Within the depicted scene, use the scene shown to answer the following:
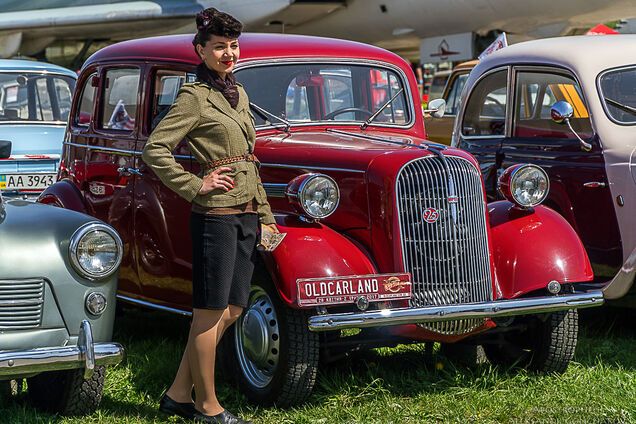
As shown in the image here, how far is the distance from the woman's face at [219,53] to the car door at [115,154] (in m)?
1.60

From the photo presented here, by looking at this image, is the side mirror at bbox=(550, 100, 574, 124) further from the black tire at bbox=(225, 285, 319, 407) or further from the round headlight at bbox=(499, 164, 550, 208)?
the black tire at bbox=(225, 285, 319, 407)

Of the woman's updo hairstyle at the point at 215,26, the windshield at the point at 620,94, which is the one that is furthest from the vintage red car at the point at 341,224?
the windshield at the point at 620,94

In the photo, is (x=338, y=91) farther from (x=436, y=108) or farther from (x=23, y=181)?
(x=23, y=181)

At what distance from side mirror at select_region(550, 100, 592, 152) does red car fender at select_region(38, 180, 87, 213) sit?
2904 mm

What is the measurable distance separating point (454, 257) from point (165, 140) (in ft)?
5.19

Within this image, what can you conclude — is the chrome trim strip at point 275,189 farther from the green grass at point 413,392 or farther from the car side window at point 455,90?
the car side window at point 455,90

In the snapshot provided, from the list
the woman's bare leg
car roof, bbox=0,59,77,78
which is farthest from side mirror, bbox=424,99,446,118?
car roof, bbox=0,59,77,78

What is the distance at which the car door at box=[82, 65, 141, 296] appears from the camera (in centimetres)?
600

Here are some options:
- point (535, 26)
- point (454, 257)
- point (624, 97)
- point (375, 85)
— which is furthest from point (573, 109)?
point (535, 26)

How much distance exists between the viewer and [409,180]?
16.5ft

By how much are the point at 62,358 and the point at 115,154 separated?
84.8 inches

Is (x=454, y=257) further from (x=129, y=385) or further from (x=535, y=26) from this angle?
(x=535, y=26)

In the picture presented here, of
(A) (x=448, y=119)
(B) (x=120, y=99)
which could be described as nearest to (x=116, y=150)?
(B) (x=120, y=99)

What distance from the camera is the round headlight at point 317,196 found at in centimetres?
496
